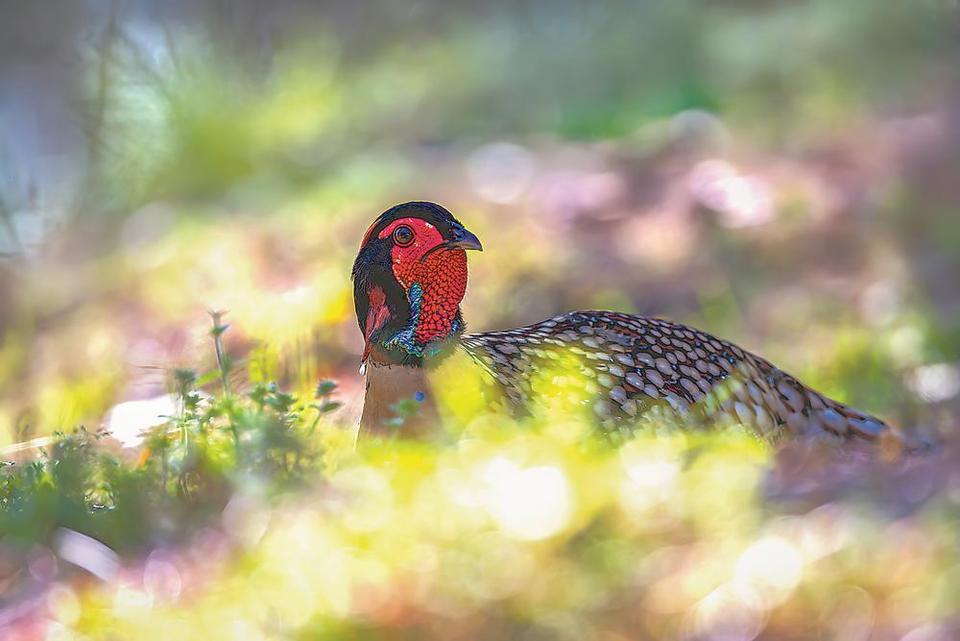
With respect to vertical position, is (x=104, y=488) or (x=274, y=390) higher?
(x=274, y=390)

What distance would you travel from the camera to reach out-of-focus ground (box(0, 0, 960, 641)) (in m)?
6.48

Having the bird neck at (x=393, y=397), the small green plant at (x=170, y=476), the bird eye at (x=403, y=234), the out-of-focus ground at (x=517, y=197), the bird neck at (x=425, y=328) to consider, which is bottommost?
the small green plant at (x=170, y=476)

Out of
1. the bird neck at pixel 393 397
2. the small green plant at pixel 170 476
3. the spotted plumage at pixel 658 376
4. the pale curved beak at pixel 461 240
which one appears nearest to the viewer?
the small green plant at pixel 170 476

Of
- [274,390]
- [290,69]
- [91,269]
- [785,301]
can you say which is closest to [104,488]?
[274,390]

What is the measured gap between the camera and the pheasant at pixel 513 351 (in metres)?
4.05

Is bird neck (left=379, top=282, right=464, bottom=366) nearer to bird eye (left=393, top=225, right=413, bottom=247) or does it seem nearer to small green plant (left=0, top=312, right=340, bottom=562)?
bird eye (left=393, top=225, right=413, bottom=247)

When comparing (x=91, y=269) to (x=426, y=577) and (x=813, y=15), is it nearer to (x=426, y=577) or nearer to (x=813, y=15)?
(x=813, y=15)

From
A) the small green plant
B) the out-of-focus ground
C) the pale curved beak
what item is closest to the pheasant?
the pale curved beak

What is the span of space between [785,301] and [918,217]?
147 centimetres

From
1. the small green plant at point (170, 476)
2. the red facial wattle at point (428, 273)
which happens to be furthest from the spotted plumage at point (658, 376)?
the small green plant at point (170, 476)

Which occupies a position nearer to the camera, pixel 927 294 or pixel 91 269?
pixel 927 294

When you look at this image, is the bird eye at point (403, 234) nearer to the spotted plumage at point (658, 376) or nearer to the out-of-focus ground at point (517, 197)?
the spotted plumage at point (658, 376)

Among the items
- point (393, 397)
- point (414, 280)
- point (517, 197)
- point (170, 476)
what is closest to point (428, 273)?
point (414, 280)

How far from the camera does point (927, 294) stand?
7879 mm
